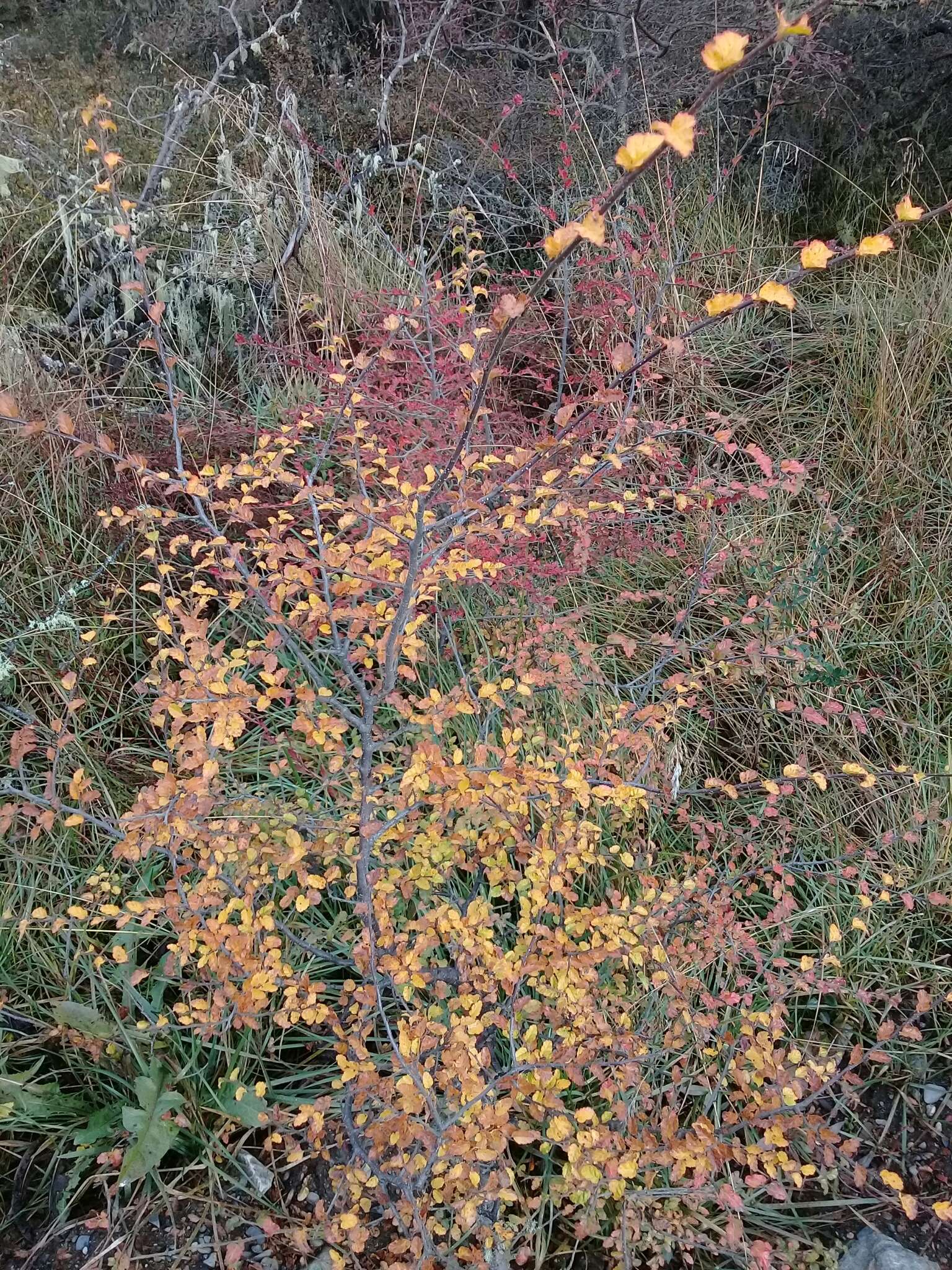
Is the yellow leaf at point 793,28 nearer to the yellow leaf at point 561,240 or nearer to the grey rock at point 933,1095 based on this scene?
the yellow leaf at point 561,240

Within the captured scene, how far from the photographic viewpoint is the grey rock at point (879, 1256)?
5.15 feet

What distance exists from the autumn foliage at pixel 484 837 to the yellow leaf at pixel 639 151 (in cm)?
2

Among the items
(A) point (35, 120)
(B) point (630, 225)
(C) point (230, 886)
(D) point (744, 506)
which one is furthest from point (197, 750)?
(A) point (35, 120)

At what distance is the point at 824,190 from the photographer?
399cm

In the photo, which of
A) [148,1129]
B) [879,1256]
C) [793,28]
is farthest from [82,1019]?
[793,28]

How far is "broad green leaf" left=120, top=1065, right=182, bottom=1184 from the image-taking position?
158 cm

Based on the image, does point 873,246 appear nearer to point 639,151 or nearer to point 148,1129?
point 639,151

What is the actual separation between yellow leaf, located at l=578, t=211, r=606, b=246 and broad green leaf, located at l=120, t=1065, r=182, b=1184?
1719 millimetres

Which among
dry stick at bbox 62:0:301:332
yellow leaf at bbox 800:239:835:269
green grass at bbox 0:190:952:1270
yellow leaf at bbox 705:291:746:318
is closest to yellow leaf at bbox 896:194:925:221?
yellow leaf at bbox 800:239:835:269

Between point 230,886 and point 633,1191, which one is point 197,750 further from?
point 633,1191

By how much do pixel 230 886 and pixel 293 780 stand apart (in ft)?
2.01

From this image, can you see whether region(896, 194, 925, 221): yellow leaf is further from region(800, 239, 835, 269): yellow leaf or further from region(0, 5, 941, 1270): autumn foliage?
region(800, 239, 835, 269): yellow leaf

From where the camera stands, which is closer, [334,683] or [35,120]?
[334,683]

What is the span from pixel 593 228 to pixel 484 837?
1.44 metres
